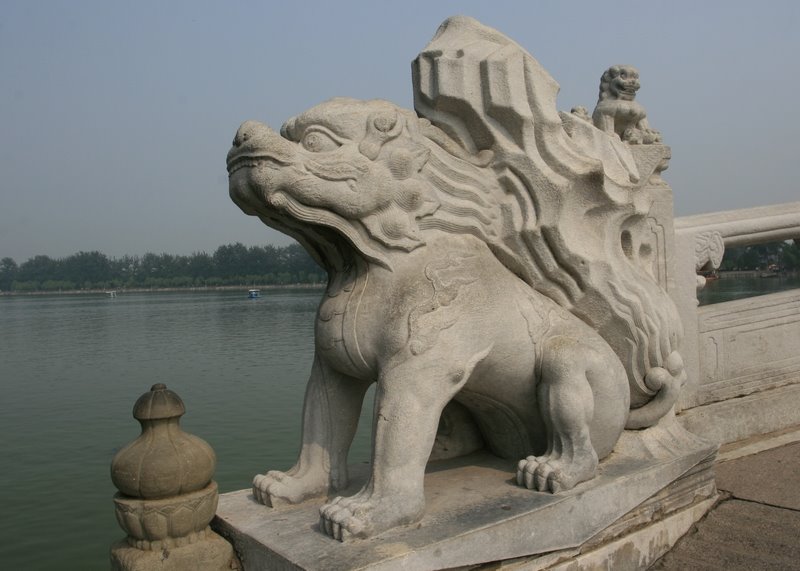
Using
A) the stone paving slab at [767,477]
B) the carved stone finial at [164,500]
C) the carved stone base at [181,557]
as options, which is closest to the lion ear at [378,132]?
the carved stone finial at [164,500]

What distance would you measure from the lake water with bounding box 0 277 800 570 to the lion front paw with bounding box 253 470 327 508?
2.61 meters

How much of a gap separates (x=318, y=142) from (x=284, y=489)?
134cm

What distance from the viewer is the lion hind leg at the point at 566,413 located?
275cm

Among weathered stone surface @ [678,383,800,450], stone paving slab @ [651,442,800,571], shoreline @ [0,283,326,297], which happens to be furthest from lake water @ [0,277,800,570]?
shoreline @ [0,283,326,297]

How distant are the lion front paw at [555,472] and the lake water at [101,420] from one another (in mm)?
3315

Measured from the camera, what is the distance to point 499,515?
2.52 m

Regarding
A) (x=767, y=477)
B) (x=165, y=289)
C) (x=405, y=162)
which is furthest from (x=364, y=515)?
(x=165, y=289)

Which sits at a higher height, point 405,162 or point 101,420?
point 405,162

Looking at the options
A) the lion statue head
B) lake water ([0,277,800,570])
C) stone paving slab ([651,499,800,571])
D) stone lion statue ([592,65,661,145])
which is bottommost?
lake water ([0,277,800,570])

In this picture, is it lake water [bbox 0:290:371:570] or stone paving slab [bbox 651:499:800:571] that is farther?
lake water [bbox 0:290:371:570]

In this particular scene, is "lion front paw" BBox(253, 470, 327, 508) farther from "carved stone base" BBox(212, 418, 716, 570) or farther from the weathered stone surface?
the weathered stone surface

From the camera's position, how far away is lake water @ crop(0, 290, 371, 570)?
5.37 m

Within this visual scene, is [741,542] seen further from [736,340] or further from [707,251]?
[707,251]

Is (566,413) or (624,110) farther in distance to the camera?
(624,110)
